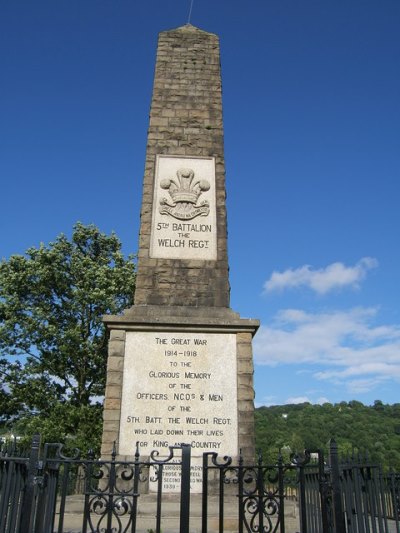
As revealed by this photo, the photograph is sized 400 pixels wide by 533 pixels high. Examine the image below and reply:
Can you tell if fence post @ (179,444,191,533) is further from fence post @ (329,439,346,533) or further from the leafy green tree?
the leafy green tree

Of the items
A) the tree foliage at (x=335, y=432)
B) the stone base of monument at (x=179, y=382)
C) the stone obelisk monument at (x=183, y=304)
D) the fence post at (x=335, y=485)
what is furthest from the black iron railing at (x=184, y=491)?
the tree foliage at (x=335, y=432)

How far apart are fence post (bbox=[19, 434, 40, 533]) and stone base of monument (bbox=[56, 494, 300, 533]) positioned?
2.04m

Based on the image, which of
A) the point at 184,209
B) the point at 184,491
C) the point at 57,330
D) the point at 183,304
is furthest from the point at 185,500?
the point at 57,330

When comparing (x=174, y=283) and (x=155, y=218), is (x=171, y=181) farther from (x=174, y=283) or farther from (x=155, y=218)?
(x=174, y=283)

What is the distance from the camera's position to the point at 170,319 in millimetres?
8211

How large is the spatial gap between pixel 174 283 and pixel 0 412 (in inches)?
547

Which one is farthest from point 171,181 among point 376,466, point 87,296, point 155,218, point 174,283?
point 87,296

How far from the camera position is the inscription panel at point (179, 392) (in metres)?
7.52

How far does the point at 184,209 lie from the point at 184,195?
0.97 feet

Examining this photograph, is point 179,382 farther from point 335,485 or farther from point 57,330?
point 57,330

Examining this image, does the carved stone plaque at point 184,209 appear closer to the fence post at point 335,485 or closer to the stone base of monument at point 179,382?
the stone base of monument at point 179,382

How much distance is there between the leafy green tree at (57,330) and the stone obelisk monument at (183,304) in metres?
10.7

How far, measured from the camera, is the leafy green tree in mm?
19422

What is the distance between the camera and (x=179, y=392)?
7.78 m
